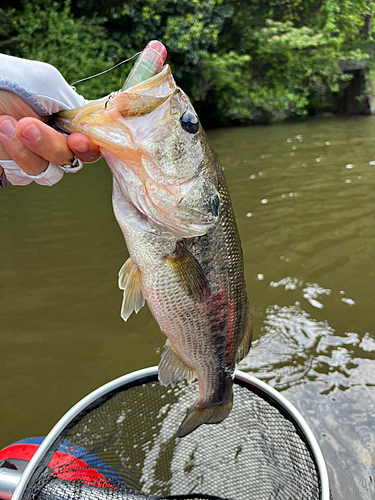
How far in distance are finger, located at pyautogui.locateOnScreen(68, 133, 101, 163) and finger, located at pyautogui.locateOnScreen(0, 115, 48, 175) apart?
0.50ft

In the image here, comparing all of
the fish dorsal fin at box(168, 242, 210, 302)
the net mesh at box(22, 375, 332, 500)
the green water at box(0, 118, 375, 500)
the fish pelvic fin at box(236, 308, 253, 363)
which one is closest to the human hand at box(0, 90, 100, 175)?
the fish dorsal fin at box(168, 242, 210, 302)

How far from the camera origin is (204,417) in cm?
178

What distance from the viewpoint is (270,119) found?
19.7 m

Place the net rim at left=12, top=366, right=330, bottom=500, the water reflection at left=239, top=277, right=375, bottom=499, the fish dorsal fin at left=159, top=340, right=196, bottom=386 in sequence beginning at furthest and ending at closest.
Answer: the water reflection at left=239, top=277, right=375, bottom=499 → the fish dorsal fin at left=159, top=340, right=196, bottom=386 → the net rim at left=12, top=366, right=330, bottom=500

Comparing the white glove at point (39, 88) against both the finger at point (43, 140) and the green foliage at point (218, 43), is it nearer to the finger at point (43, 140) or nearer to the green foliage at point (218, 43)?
the finger at point (43, 140)

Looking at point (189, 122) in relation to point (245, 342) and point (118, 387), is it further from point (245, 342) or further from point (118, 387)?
point (118, 387)

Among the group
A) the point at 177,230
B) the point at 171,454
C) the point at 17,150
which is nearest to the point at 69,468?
the point at 171,454

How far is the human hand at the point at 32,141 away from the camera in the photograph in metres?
1.27

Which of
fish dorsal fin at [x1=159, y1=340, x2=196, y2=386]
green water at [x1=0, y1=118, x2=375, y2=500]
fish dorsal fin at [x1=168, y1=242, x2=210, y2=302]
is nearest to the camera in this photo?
fish dorsal fin at [x1=168, y1=242, x2=210, y2=302]

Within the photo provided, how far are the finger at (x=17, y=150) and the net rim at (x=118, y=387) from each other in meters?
1.00

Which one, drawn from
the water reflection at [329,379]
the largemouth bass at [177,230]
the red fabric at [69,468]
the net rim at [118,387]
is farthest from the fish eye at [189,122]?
the water reflection at [329,379]

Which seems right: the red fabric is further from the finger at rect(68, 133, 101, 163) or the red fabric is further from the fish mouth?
the fish mouth

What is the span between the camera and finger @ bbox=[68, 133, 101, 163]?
4.30 feet

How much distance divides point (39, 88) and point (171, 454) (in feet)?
6.67
